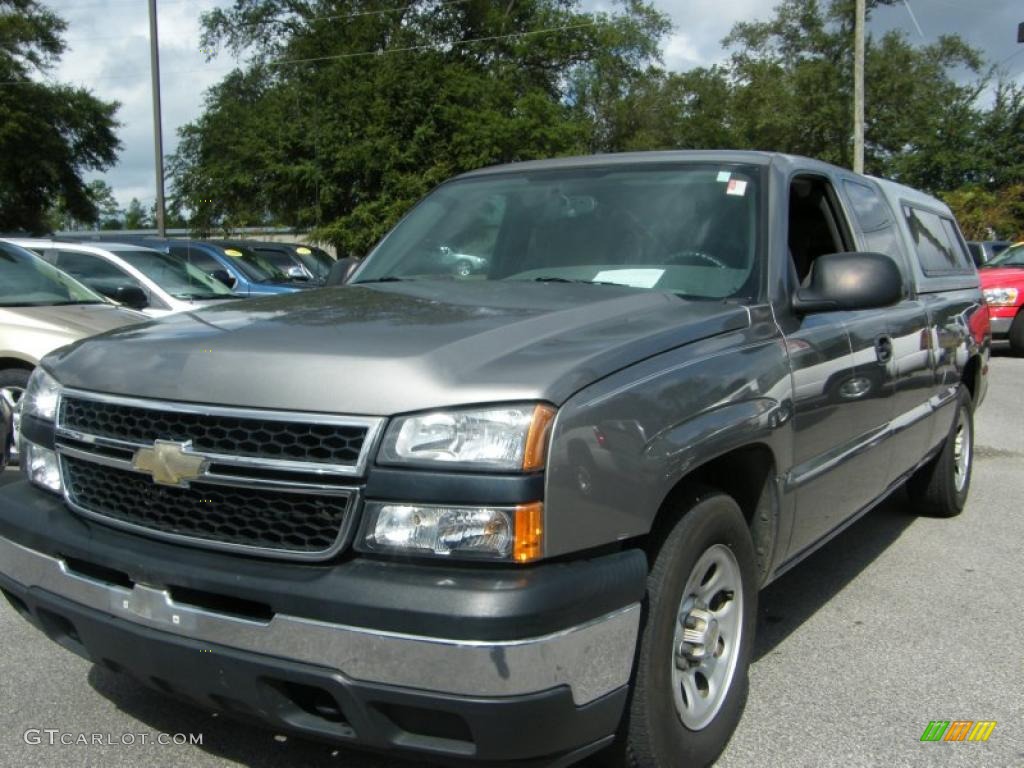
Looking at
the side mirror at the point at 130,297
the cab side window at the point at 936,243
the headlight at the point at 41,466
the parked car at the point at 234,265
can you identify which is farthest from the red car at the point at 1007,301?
the headlight at the point at 41,466

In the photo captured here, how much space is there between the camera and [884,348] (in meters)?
4.24

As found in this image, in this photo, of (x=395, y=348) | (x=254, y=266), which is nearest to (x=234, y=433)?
(x=395, y=348)

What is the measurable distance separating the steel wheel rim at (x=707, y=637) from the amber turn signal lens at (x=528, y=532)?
647mm

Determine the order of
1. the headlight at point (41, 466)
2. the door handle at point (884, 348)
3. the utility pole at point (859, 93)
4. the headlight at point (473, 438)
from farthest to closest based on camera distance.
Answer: the utility pole at point (859, 93), the door handle at point (884, 348), the headlight at point (41, 466), the headlight at point (473, 438)

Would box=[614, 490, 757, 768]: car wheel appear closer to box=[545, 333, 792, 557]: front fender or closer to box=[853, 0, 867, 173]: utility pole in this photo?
box=[545, 333, 792, 557]: front fender

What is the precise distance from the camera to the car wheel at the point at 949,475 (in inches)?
228

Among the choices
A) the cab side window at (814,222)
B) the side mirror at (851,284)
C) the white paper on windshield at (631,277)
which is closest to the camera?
the side mirror at (851,284)

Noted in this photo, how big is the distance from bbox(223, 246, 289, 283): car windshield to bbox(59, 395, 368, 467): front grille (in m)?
12.1

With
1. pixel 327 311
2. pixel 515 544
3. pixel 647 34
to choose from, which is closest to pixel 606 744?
pixel 515 544

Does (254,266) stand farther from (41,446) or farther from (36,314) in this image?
(41,446)

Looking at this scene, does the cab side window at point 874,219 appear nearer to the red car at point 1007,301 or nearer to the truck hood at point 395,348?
the truck hood at point 395,348

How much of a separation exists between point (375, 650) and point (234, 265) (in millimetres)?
13109

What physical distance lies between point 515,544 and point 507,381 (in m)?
0.38

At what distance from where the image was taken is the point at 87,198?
38.3 metres
